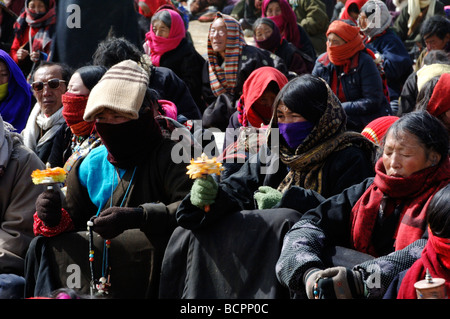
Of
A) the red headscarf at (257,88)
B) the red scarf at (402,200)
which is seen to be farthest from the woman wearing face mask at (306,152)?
the red headscarf at (257,88)

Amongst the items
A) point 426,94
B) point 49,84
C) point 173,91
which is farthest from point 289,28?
point 426,94

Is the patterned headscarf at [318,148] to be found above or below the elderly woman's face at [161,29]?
above

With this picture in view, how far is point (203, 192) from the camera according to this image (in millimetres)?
3824

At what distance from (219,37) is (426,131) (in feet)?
14.5

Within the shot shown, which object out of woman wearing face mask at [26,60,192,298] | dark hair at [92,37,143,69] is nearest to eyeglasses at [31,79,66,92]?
dark hair at [92,37,143,69]

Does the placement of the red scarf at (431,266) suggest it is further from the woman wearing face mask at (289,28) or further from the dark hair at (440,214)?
the woman wearing face mask at (289,28)

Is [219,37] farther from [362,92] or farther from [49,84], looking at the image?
[49,84]

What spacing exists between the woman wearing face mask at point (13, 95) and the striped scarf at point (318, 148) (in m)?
2.96

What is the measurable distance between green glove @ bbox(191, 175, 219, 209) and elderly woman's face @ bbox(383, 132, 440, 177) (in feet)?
2.81

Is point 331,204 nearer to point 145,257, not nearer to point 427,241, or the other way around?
point 427,241

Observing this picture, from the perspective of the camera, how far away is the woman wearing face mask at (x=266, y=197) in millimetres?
3863

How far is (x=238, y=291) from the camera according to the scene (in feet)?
12.6

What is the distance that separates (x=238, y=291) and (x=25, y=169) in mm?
1704
